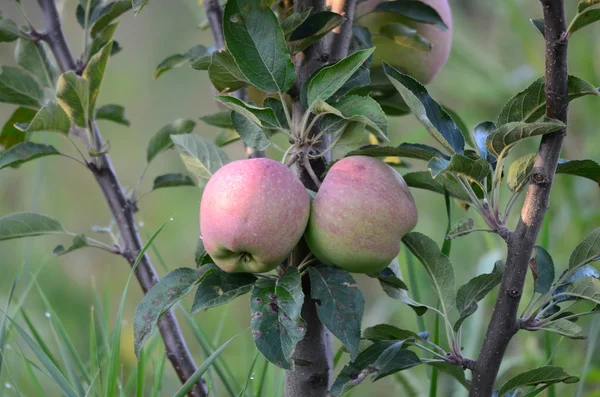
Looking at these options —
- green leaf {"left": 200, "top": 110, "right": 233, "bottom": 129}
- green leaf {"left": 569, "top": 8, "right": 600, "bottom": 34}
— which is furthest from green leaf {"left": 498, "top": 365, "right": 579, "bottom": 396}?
green leaf {"left": 200, "top": 110, "right": 233, "bottom": 129}

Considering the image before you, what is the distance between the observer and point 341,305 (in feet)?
1.85

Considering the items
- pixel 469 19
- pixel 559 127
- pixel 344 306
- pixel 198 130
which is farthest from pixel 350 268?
pixel 469 19

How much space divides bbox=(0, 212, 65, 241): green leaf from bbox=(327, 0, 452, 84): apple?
0.44m

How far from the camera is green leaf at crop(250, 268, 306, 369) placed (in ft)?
1.74

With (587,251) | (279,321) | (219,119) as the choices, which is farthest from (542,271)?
(219,119)

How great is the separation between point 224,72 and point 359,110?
14 centimetres

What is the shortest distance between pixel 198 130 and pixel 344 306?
1.93 m

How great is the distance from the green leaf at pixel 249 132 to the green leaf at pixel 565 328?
0.29 meters

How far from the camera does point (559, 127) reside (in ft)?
1.68

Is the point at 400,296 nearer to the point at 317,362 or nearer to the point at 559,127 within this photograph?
the point at 317,362

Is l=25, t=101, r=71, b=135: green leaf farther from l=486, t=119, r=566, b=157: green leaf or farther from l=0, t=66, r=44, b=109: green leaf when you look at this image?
l=486, t=119, r=566, b=157: green leaf

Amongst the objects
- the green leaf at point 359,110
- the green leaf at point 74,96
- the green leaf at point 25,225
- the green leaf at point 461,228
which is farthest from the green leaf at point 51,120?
the green leaf at point 461,228

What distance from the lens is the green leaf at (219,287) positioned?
58 cm

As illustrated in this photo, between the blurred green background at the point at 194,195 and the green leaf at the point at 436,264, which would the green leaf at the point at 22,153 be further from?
the green leaf at the point at 436,264
